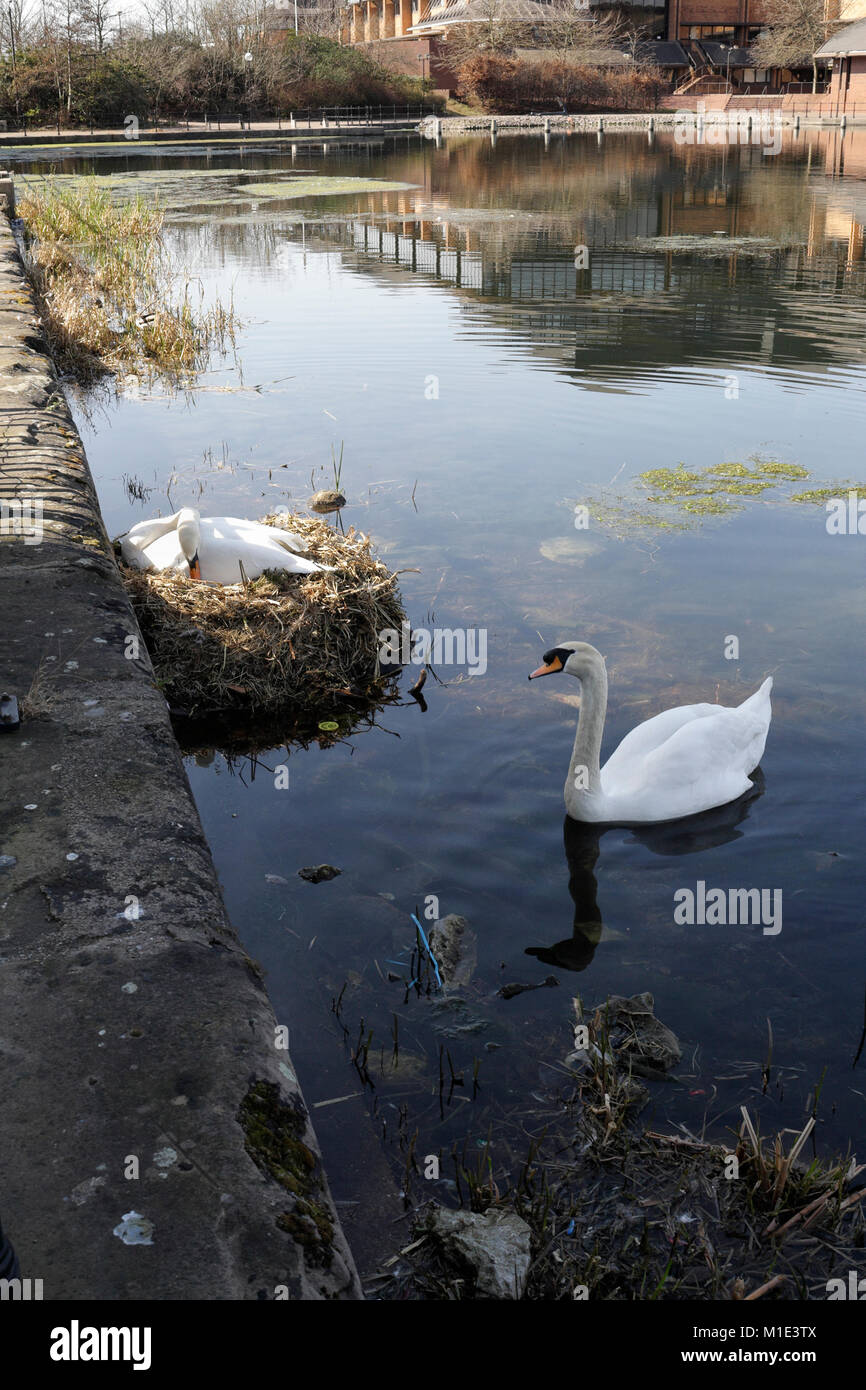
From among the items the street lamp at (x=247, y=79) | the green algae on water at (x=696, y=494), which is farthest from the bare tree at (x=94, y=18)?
the green algae on water at (x=696, y=494)

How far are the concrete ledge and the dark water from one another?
774mm

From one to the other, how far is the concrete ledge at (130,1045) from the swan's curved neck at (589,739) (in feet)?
5.91

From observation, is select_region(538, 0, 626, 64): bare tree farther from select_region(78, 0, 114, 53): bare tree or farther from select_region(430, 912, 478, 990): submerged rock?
select_region(430, 912, 478, 990): submerged rock

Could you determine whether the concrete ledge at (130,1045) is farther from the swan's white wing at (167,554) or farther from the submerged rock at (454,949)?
the swan's white wing at (167,554)

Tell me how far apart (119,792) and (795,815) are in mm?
3045

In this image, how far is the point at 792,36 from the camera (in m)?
74.2

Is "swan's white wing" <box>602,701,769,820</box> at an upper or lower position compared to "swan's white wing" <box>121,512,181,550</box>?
lower

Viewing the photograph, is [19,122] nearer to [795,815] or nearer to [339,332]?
[339,332]

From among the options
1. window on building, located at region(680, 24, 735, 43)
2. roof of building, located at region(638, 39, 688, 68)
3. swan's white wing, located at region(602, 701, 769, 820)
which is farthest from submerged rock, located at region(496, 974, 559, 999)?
window on building, located at region(680, 24, 735, 43)

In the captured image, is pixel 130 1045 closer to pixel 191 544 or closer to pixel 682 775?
pixel 682 775

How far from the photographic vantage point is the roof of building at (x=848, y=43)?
198 feet

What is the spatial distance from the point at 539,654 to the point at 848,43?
6796 cm

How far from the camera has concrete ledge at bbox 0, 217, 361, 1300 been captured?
2.28m
